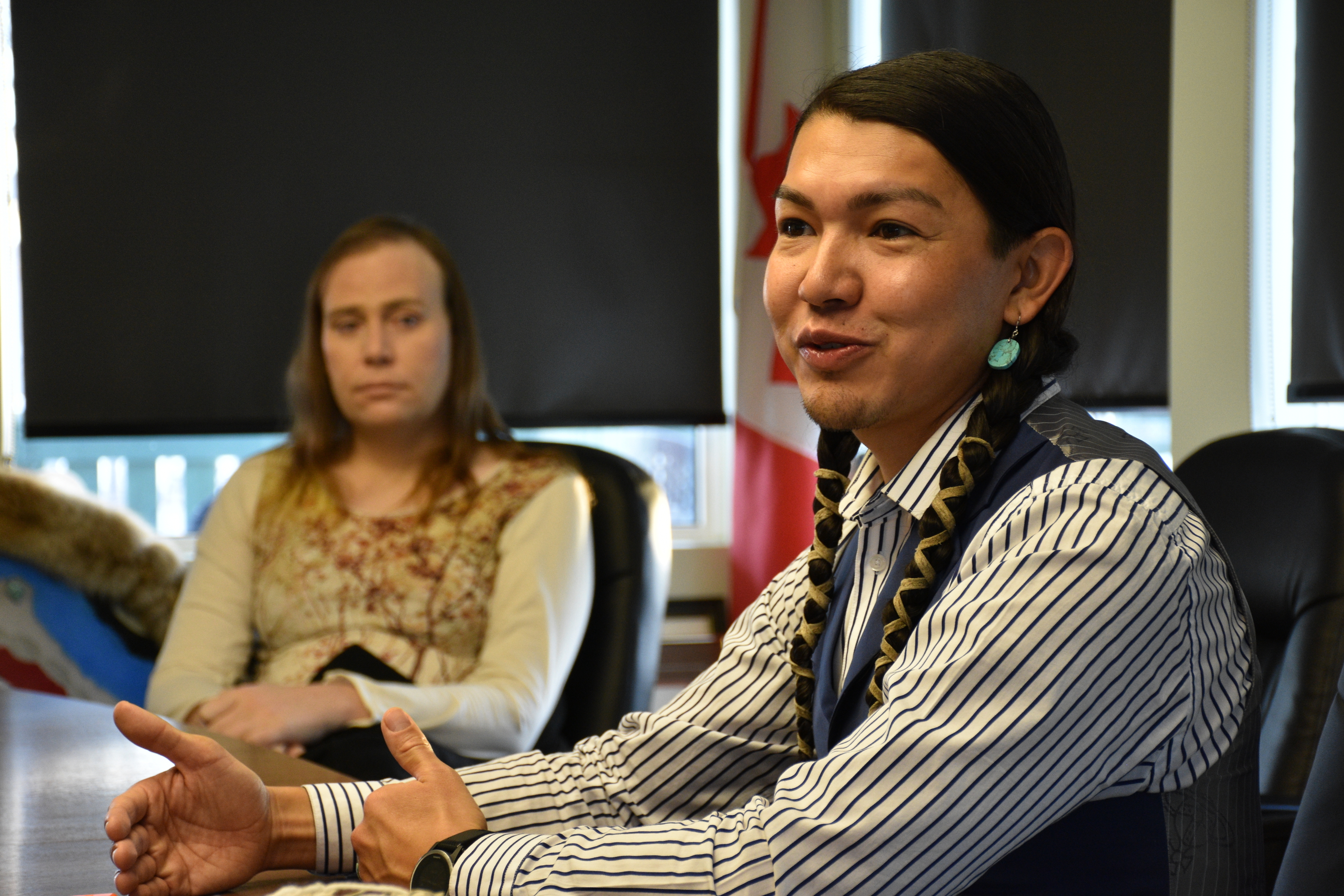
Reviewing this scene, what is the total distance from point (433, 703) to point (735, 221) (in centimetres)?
172

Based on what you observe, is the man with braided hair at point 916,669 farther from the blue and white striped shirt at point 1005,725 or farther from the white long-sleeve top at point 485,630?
the white long-sleeve top at point 485,630

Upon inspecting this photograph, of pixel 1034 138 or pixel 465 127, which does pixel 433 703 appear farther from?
pixel 465 127

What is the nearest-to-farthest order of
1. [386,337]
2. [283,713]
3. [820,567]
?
[820,567] → [283,713] → [386,337]

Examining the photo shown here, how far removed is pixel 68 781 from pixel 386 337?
1045mm

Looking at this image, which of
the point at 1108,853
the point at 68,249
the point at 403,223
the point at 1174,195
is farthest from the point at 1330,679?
the point at 68,249

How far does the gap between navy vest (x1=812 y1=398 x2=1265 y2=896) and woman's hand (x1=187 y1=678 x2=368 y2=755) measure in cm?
94

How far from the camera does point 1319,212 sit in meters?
2.51

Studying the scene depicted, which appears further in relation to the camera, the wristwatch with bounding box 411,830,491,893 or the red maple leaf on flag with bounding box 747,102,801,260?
the red maple leaf on flag with bounding box 747,102,801,260

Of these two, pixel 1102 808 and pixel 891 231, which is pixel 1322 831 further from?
pixel 891 231

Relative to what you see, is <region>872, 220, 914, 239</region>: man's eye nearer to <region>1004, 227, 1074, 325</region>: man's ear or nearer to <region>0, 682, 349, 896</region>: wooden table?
<region>1004, 227, 1074, 325</region>: man's ear

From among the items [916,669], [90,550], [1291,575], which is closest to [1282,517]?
[1291,575]

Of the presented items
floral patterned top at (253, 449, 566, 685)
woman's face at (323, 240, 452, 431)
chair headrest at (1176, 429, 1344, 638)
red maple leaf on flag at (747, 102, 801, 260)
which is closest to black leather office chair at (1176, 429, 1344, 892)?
chair headrest at (1176, 429, 1344, 638)

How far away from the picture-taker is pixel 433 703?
71.2 inches

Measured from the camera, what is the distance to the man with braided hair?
77 cm
